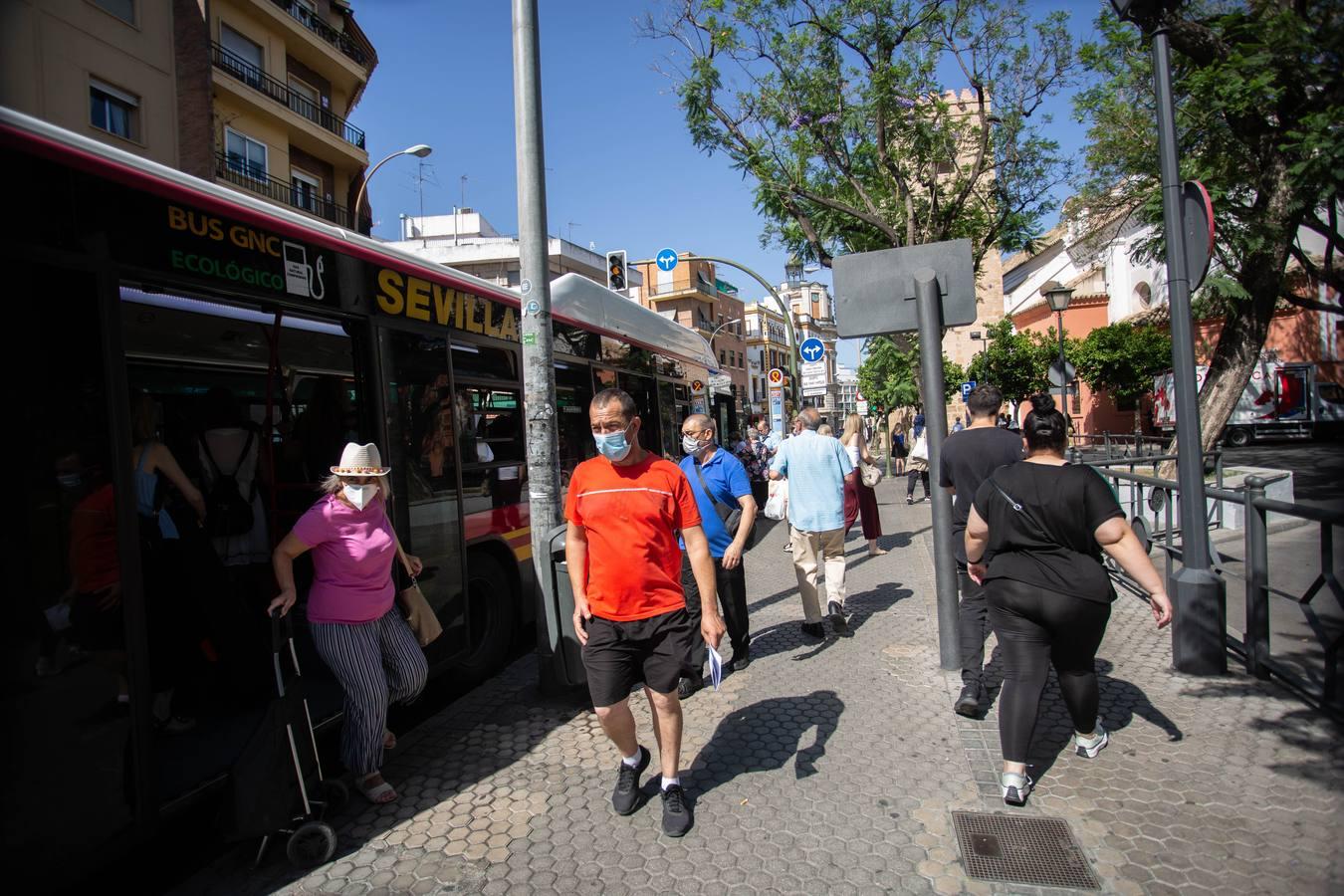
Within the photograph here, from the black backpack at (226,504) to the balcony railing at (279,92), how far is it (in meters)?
21.9

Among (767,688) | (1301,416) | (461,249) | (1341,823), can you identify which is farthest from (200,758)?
(461,249)

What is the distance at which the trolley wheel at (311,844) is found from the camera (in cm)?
317

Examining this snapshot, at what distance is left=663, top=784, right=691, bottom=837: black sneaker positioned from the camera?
329 centimetres

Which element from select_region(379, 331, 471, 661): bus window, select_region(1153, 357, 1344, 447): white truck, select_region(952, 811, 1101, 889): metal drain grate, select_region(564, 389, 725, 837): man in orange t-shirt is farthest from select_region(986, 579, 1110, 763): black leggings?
select_region(1153, 357, 1344, 447): white truck

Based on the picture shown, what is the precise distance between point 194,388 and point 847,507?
19.8 feet

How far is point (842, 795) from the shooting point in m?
3.57

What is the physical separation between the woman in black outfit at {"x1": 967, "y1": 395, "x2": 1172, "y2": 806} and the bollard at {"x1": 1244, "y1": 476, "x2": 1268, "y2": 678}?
1.76 m

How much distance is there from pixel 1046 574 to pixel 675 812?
1.90 meters

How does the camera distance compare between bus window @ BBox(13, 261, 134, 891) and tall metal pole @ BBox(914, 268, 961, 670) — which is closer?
bus window @ BBox(13, 261, 134, 891)

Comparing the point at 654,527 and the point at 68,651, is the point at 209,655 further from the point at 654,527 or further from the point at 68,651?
the point at 654,527

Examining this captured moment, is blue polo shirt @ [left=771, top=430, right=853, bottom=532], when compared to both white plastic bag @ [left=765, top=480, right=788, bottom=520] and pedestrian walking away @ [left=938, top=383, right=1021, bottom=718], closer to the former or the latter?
white plastic bag @ [left=765, top=480, right=788, bottom=520]

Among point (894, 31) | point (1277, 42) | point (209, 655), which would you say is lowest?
point (209, 655)

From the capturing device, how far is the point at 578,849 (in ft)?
10.6

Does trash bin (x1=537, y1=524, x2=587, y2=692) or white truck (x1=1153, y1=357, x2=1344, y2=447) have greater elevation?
white truck (x1=1153, y1=357, x2=1344, y2=447)
